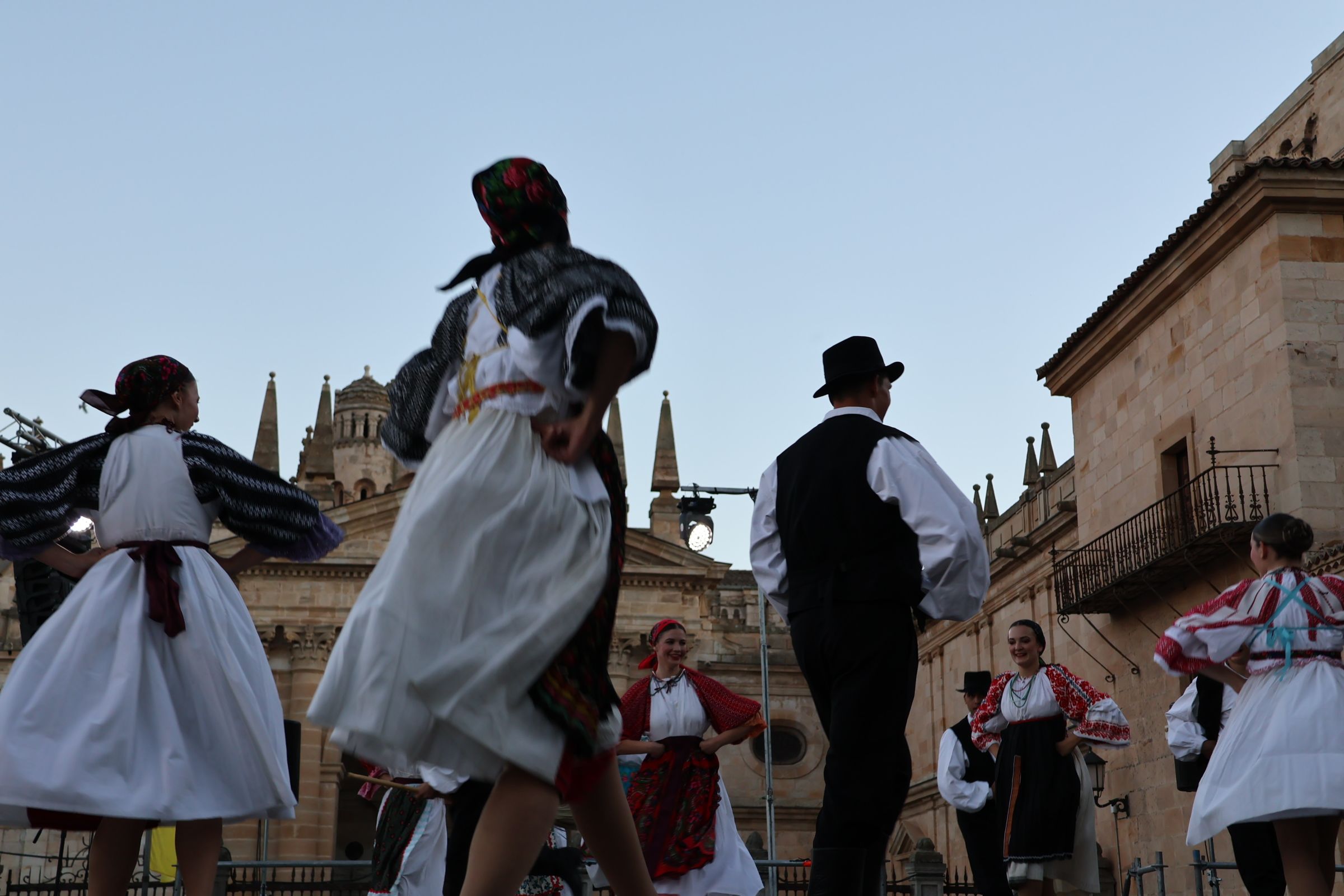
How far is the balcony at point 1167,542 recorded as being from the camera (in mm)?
17109

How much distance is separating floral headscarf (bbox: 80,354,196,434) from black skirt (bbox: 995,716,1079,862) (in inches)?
194

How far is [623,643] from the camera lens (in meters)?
38.3

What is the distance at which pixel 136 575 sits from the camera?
4590mm

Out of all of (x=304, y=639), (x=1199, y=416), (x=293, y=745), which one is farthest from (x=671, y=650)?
(x=304, y=639)

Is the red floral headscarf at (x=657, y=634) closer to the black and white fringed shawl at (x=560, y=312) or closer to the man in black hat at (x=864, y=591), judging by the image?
the man in black hat at (x=864, y=591)

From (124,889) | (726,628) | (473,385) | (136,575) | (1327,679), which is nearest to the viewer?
(473,385)

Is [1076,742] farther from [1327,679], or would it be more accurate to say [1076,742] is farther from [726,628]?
[726,628]

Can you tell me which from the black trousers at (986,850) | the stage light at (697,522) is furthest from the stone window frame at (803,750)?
the black trousers at (986,850)

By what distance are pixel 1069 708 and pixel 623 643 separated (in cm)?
3074

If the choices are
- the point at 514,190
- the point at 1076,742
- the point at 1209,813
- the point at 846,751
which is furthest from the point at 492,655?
the point at 1076,742

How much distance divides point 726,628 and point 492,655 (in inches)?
1629

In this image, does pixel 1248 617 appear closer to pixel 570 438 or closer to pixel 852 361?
pixel 852 361

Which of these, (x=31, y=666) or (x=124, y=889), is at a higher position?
(x=31, y=666)

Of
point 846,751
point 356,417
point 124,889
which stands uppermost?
point 356,417
